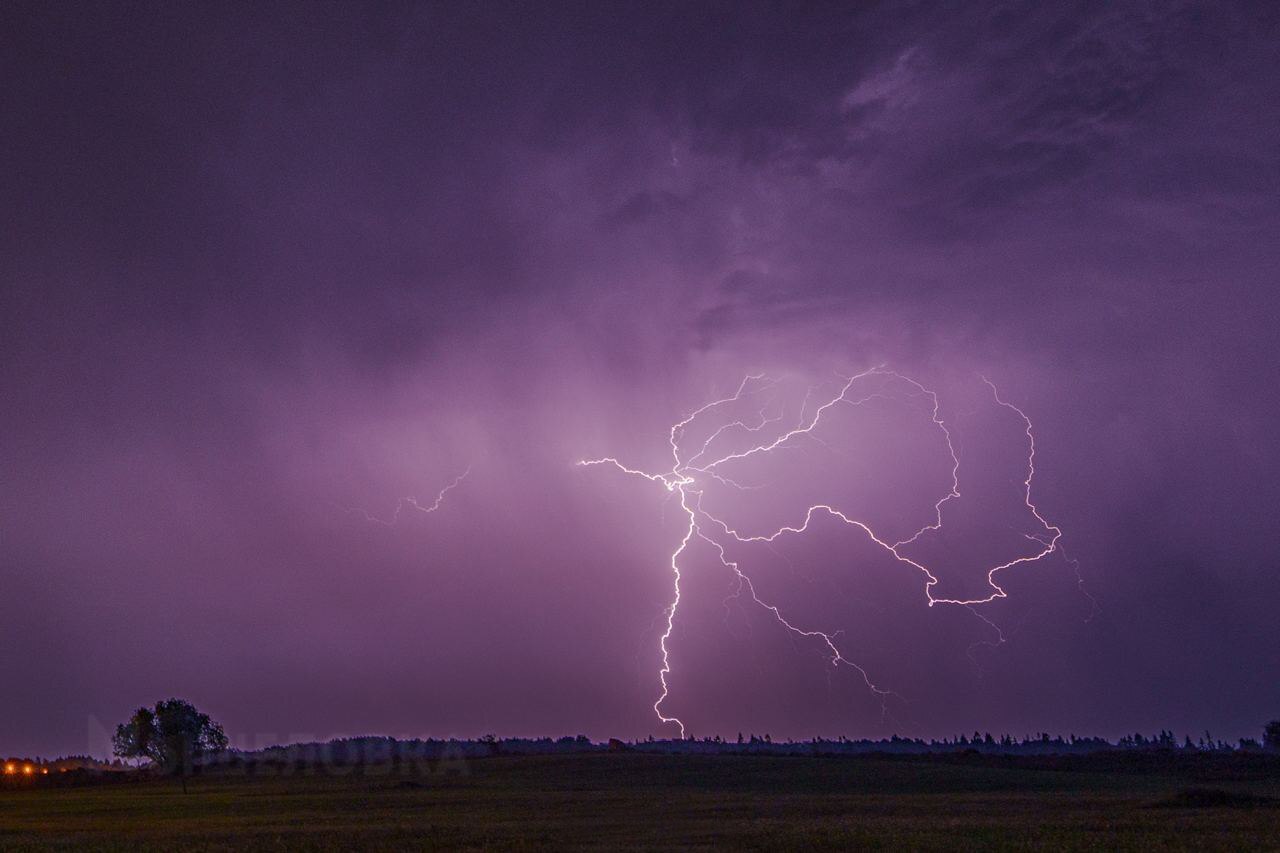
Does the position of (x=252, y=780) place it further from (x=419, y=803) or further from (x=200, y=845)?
(x=200, y=845)

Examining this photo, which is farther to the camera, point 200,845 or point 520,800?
point 520,800

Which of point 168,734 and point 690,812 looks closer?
point 690,812

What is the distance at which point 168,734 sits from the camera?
10675cm

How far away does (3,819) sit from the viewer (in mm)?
46312

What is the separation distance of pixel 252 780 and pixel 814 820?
6545 cm

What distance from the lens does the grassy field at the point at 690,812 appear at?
27.1 m

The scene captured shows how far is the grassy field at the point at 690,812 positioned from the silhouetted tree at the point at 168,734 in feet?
107

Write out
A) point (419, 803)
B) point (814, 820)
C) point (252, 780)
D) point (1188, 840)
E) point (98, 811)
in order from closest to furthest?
point (1188, 840) → point (814, 820) → point (419, 803) → point (98, 811) → point (252, 780)

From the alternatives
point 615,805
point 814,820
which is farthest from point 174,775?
point 814,820

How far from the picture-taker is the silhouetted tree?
341 feet

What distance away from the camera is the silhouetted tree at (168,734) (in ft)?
341

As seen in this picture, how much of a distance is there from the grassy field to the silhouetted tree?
32.7 m

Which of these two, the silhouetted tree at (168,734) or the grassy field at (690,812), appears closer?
the grassy field at (690,812)

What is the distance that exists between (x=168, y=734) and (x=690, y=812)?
89.4 metres
